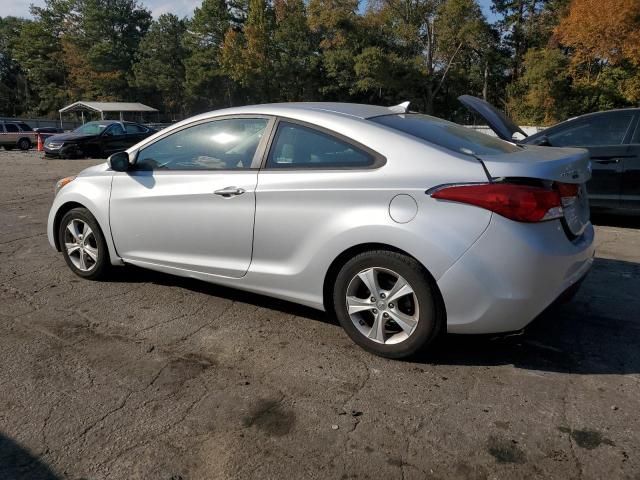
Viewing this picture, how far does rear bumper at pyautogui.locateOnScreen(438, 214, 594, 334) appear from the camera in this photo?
290 centimetres

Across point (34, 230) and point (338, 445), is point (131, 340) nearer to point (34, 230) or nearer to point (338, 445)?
point (338, 445)

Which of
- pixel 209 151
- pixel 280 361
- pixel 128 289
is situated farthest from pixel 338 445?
pixel 128 289

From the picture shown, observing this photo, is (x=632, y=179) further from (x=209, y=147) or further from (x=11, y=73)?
(x=11, y=73)

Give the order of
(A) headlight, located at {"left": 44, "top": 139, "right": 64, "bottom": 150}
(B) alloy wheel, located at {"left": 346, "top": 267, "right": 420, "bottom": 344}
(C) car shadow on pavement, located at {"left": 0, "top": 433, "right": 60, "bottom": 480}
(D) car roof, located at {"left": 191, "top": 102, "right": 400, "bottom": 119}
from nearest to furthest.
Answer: (C) car shadow on pavement, located at {"left": 0, "top": 433, "right": 60, "bottom": 480} → (B) alloy wheel, located at {"left": 346, "top": 267, "right": 420, "bottom": 344} → (D) car roof, located at {"left": 191, "top": 102, "right": 400, "bottom": 119} → (A) headlight, located at {"left": 44, "top": 139, "right": 64, "bottom": 150}

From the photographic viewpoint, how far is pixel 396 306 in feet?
10.5

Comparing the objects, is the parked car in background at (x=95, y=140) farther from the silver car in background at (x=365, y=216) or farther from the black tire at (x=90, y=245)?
the silver car in background at (x=365, y=216)

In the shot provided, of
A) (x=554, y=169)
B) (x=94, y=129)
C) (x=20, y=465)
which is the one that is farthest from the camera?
(x=94, y=129)

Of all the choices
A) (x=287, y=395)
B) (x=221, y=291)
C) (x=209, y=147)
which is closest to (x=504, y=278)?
(x=287, y=395)

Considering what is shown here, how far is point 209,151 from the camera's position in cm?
406

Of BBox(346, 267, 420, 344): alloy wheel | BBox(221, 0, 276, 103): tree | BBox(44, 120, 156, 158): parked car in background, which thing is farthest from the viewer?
BBox(221, 0, 276, 103): tree

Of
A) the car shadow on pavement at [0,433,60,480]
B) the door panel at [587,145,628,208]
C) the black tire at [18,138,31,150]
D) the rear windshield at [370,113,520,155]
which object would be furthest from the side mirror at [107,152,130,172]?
the black tire at [18,138,31,150]

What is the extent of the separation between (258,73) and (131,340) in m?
55.2

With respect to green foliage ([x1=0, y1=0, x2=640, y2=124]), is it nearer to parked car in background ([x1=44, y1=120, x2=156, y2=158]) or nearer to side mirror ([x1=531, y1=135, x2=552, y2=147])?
parked car in background ([x1=44, y1=120, x2=156, y2=158])

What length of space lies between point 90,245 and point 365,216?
2687 mm
